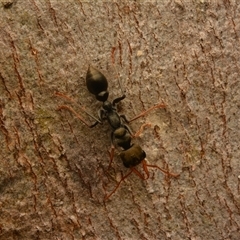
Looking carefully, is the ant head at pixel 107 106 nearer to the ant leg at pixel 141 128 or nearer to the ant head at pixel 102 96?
the ant head at pixel 102 96

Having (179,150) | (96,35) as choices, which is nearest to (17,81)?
(96,35)

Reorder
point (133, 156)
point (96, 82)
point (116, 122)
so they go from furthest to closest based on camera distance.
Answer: point (116, 122)
point (133, 156)
point (96, 82)

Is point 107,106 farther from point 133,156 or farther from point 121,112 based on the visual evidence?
point 133,156

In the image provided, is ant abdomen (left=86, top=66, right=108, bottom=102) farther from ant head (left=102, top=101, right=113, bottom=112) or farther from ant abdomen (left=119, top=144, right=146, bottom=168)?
ant abdomen (left=119, top=144, right=146, bottom=168)

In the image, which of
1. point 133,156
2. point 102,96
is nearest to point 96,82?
point 102,96

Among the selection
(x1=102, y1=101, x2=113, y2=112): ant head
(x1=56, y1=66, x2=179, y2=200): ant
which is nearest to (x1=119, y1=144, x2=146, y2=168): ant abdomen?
(x1=56, y1=66, x2=179, y2=200): ant

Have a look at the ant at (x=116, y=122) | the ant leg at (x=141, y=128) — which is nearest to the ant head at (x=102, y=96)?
the ant at (x=116, y=122)

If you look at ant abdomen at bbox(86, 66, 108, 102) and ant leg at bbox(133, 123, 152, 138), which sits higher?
ant abdomen at bbox(86, 66, 108, 102)
